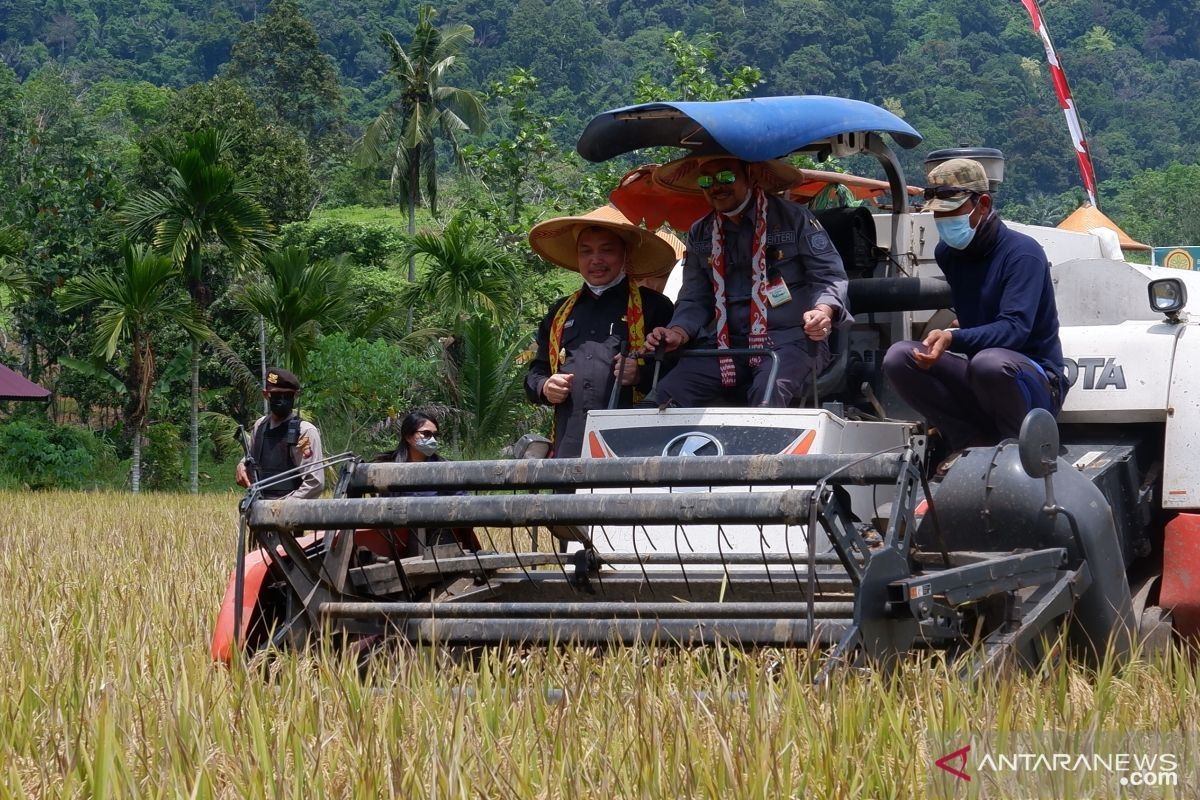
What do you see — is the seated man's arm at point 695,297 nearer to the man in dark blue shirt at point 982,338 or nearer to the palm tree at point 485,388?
the man in dark blue shirt at point 982,338

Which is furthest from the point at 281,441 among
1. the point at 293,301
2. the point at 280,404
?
the point at 293,301

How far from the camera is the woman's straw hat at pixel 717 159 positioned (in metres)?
7.56

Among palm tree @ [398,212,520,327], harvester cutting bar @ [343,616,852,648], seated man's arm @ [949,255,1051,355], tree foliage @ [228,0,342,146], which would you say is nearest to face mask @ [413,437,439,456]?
harvester cutting bar @ [343,616,852,648]

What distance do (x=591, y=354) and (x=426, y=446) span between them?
1.04m

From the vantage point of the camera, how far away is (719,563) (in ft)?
20.1

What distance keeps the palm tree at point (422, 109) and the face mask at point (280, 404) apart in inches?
1401

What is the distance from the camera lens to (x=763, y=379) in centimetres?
709

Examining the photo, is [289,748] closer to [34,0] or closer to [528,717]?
[528,717]

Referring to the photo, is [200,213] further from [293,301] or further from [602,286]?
[602,286]

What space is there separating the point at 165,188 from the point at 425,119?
20700 millimetres

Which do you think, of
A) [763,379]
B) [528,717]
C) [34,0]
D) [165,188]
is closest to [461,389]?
[165,188]

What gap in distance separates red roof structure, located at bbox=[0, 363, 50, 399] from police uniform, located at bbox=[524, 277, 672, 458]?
43.2 ft

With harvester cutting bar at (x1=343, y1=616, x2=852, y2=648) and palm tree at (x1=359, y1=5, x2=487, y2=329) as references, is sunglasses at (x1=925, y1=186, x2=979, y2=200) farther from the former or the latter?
palm tree at (x1=359, y1=5, x2=487, y2=329)

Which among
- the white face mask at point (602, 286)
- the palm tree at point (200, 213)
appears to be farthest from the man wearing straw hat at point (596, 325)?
the palm tree at point (200, 213)
